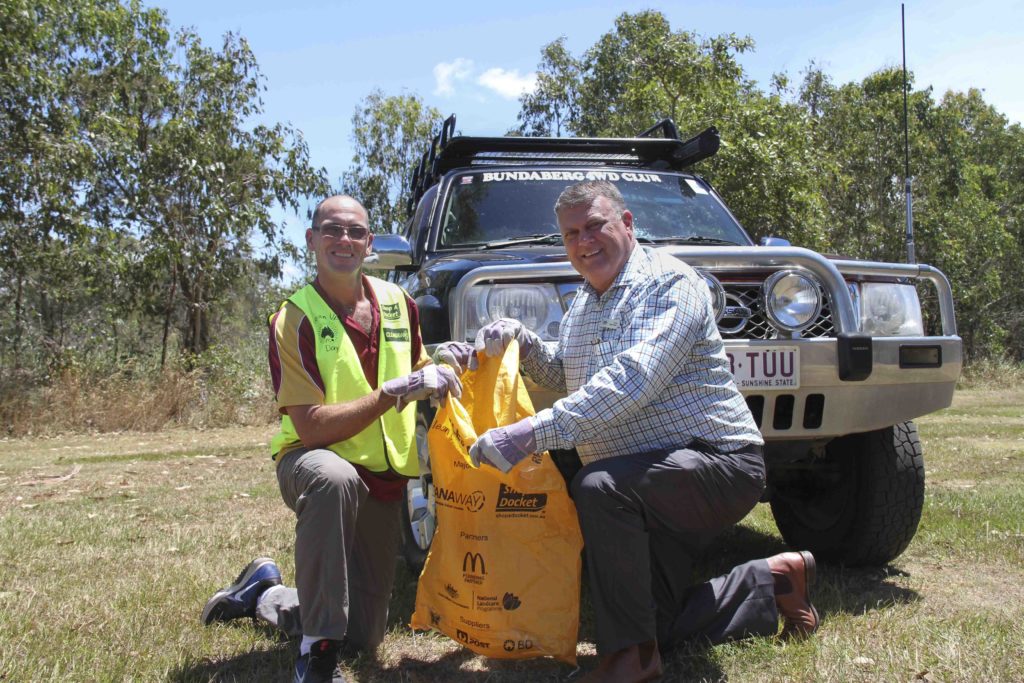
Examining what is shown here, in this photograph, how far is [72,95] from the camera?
13.9 meters

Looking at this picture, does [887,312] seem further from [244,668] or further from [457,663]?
[244,668]

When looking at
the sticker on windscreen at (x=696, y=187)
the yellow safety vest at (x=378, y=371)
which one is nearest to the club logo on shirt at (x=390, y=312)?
the yellow safety vest at (x=378, y=371)

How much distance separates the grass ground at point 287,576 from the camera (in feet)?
8.73

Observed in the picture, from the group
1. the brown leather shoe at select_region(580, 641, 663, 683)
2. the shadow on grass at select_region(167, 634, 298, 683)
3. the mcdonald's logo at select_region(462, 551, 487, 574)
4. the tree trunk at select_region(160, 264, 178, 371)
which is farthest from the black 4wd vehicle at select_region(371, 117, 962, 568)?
the tree trunk at select_region(160, 264, 178, 371)

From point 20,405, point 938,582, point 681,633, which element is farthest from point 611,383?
point 20,405

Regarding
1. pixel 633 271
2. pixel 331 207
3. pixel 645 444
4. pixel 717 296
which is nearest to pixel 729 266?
pixel 717 296

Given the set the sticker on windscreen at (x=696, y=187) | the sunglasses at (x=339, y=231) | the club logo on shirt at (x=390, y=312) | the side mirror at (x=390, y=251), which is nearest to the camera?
the sunglasses at (x=339, y=231)

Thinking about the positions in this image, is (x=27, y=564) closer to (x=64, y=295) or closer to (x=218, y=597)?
(x=218, y=597)

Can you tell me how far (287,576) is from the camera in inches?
152

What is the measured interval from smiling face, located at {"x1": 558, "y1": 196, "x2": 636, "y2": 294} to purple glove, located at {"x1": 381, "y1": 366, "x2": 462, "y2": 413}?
1.75 feet

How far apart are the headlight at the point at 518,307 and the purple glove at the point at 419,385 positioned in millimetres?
447

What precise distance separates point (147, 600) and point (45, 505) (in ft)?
9.87

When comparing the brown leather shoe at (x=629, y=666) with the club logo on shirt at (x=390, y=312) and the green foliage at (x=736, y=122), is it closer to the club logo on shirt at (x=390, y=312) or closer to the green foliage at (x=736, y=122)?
the club logo on shirt at (x=390, y=312)

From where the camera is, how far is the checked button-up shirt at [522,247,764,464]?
241cm
